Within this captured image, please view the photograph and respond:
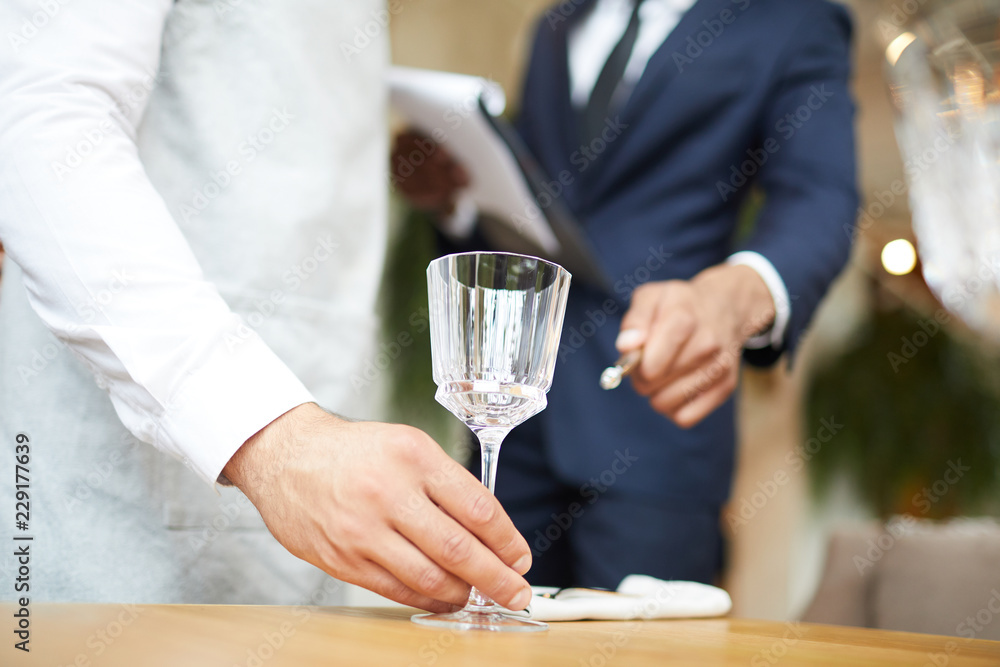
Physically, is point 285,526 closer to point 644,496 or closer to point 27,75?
point 27,75

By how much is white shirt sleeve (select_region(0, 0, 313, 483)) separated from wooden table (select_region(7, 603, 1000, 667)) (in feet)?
0.36

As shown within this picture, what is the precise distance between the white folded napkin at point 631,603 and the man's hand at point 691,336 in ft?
0.64

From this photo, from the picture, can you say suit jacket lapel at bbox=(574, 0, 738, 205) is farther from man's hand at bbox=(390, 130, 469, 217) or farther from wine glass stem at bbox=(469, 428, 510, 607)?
wine glass stem at bbox=(469, 428, 510, 607)

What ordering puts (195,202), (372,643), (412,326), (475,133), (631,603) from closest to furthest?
(372,643) → (631,603) → (195,202) → (475,133) → (412,326)

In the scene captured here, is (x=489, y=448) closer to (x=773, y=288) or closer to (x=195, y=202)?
(x=195, y=202)

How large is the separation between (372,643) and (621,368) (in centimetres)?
38

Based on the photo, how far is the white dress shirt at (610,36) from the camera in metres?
1.22

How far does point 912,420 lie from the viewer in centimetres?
278

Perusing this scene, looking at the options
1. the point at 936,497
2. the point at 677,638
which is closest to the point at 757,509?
the point at 936,497

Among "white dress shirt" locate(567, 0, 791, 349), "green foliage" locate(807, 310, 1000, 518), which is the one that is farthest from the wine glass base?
"green foliage" locate(807, 310, 1000, 518)

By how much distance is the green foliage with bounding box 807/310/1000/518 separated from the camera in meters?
2.70

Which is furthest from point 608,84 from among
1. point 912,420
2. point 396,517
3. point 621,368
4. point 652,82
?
point 912,420

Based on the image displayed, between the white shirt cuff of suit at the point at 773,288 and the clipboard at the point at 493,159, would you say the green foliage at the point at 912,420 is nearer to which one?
the white shirt cuff of suit at the point at 773,288

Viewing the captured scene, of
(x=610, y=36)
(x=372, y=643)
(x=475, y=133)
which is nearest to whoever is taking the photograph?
(x=372, y=643)
